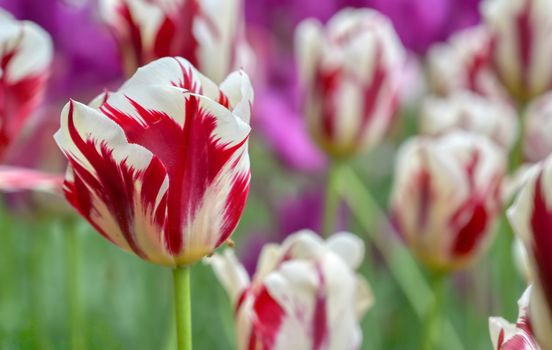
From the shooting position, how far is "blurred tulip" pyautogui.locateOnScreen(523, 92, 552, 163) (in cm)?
65

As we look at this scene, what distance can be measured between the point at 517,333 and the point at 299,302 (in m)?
0.10

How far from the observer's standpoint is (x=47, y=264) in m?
0.81

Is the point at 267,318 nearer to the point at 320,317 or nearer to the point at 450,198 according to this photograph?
the point at 320,317

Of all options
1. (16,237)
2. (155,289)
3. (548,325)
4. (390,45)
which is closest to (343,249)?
(548,325)

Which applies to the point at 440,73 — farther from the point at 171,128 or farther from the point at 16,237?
the point at 171,128

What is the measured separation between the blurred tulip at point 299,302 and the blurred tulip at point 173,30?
4.0 inches

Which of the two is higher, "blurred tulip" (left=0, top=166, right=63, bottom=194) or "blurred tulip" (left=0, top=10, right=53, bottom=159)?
"blurred tulip" (left=0, top=10, right=53, bottom=159)

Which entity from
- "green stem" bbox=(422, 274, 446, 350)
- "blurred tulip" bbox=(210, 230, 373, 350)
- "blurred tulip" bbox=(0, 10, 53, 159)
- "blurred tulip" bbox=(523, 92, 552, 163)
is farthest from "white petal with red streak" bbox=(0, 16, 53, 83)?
"blurred tulip" bbox=(523, 92, 552, 163)

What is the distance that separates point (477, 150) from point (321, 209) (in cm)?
33

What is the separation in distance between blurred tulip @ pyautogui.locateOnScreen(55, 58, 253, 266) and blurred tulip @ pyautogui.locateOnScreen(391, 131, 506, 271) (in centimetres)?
23

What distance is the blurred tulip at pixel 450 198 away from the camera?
55cm

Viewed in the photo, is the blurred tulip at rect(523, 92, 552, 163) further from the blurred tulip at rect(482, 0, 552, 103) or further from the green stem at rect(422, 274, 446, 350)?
the green stem at rect(422, 274, 446, 350)

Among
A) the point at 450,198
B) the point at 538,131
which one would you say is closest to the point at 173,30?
the point at 450,198

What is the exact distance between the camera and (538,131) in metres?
0.66
